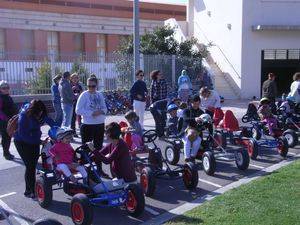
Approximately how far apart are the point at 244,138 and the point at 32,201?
16.1ft

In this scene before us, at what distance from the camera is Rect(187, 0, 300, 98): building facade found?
24.8 m

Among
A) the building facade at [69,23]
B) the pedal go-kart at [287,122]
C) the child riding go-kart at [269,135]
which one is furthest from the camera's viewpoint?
the building facade at [69,23]

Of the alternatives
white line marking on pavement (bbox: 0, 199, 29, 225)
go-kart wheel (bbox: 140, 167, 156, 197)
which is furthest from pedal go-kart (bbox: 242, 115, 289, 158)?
white line marking on pavement (bbox: 0, 199, 29, 225)

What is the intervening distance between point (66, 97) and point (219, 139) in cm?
423

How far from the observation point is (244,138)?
400 inches

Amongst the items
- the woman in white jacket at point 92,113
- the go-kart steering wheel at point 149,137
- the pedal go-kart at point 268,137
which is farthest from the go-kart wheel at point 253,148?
the woman in white jacket at point 92,113

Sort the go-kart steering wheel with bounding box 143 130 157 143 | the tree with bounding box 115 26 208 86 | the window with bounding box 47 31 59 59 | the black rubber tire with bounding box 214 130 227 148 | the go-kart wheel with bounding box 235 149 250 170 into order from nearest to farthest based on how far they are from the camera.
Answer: the go-kart steering wheel with bounding box 143 130 157 143 → the go-kart wheel with bounding box 235 149 250 170 → the black rubber tire with bounding box 214 130 227 148 → the tree with bounding box 115 26 208 86 → the window with bounding box 47 31 59 59

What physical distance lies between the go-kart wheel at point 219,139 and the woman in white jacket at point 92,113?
7.89 feet

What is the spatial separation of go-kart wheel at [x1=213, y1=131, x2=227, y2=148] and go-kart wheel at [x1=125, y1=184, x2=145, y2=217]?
140 inches

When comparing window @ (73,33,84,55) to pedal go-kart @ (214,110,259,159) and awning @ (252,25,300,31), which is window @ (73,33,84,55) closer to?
awning @ (252,25,300,31)

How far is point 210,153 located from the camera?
8.52m

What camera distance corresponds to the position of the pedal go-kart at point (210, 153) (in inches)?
337

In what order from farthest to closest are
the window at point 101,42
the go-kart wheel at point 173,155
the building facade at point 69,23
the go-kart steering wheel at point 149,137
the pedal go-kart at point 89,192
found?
the window at point 101,42 < the building facade at point 69,23 < the go-kart wheel at point 173,155 < the go-kart steering wheel at point 149,137 < the pedal go-kart at point 89,192

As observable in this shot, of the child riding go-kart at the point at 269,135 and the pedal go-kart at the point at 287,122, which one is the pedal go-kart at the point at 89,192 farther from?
the pedal go-kart at the point at 287,122
